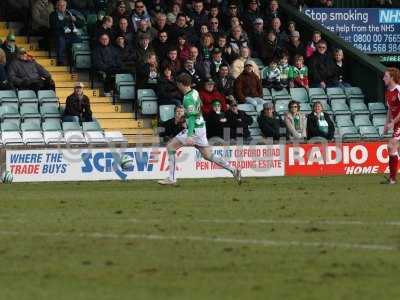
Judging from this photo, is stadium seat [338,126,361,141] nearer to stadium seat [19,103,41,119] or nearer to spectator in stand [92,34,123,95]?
spectator in stand [92,34,123,95]

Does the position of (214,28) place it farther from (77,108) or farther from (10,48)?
(10,48)

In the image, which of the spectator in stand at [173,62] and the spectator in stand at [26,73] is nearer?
the spectator in stand at [26,73]

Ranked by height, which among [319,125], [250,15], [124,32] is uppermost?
[250,15]

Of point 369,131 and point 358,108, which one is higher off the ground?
point 358,108

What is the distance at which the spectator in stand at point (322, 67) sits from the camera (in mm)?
32750

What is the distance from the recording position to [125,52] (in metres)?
30.5

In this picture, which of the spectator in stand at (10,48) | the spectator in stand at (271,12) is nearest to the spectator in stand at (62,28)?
the spectator in stand at (10,48)

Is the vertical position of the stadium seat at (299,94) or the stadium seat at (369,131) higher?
the stadium seat at (299,94)

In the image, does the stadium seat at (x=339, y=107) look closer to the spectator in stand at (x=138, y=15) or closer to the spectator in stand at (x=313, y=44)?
the spectator in stand at (x=313, y=44)

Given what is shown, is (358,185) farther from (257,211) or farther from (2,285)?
(2,285)

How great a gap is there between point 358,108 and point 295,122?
3.15 metres

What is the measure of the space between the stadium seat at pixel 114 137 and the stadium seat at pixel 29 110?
1489mm

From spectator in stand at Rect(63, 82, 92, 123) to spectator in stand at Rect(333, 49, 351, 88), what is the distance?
730cm

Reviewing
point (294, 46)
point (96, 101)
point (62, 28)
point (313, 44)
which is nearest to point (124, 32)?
point (62, 28)
